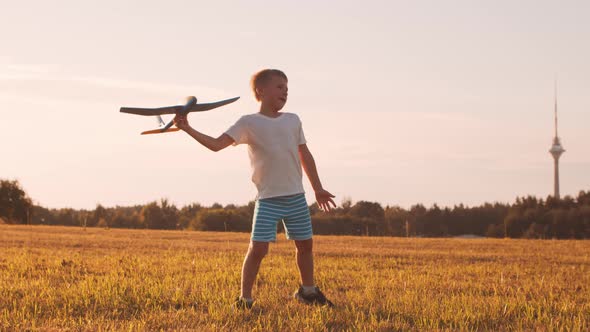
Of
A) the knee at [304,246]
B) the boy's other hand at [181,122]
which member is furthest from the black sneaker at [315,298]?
the boy's other hand at [181,122]

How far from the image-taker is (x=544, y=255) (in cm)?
1416

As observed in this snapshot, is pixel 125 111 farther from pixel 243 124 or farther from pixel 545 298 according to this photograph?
pixel 545 298

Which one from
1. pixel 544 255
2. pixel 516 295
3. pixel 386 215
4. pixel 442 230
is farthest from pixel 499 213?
pixel 516 295

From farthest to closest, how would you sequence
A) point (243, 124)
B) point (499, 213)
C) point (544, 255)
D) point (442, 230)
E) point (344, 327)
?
1. point (499, 213)
2. point (442, 230)
3. point (544, 255)
4. point (243, 124)
5. point (344, 327)

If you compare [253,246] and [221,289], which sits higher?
[253,246]

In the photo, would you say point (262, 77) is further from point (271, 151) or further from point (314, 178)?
point (314, 178)

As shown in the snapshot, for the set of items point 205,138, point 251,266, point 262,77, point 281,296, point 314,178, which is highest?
point 262,77

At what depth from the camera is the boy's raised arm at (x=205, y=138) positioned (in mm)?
5496

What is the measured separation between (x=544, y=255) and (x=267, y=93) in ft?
32.0

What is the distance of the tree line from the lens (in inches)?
1799

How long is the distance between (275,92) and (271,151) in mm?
492

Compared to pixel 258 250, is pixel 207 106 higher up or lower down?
higher up

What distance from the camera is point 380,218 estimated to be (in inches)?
→ 1941

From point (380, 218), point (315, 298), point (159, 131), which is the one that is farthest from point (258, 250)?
point (380, 218)
